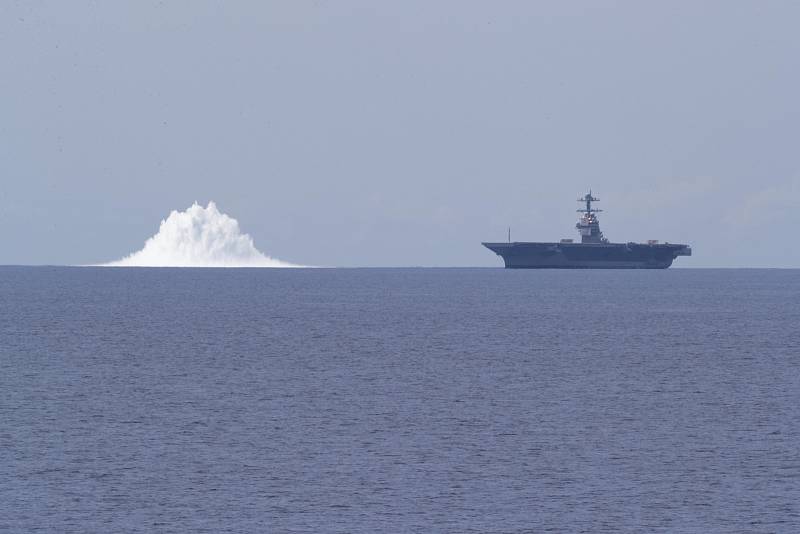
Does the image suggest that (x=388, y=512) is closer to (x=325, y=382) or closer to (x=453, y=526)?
(x=453, y=526)

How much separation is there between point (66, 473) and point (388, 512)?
930cm

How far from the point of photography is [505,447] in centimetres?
3825

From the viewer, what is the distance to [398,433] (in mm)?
40812

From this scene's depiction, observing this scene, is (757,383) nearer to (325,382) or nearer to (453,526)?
(325,382)

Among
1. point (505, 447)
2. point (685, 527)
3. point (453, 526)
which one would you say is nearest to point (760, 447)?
point (505, 447)

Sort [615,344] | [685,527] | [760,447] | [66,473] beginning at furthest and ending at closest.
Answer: [615,344], [760,447], [66,473], [685,527]

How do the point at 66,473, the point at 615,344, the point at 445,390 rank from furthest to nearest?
1. the point at 615,344
2. the point at 445,390
3. the point at 66,473

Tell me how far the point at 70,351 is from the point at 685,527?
49.5m

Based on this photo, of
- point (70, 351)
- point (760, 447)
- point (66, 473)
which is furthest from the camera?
point (70, 351)

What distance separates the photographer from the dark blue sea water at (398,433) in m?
30.1

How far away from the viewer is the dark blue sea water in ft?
98.8

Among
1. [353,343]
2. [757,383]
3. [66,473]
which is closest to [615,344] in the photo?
[353,343]

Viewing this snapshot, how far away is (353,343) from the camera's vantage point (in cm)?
7881

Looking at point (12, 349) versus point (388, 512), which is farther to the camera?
point (12, 349)
